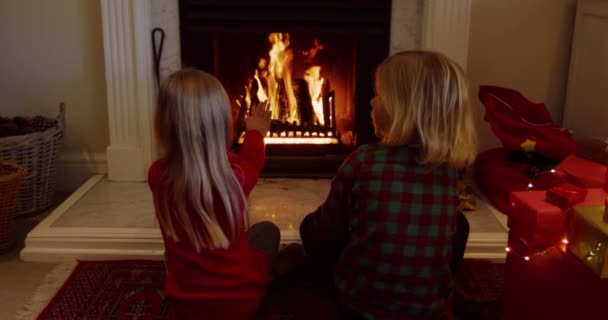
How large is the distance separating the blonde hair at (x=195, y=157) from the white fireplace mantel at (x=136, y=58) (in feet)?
3.70

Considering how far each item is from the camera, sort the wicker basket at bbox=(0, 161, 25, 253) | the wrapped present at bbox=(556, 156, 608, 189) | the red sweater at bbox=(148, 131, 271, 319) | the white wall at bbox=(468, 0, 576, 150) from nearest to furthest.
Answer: the red sweater at bbox=(148, 131, 271, 319), the wrapped present at bbox=(556, 156, 608, 189), the wicker basket at bbox=(0, 161, 25, 253), the white wall at bbox=(468, 0, 576, 150)

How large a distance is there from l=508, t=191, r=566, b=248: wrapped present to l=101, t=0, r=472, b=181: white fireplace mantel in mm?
1101

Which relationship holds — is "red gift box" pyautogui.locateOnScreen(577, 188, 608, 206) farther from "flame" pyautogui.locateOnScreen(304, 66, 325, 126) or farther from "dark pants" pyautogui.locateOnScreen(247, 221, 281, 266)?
"flame" pyautogui.locateOnScreen(304, 66, 325, 126)

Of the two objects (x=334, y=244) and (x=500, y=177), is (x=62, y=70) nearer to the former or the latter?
(x=334, y=244)

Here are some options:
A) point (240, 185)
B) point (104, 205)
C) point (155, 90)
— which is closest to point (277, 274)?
point (240, 185)

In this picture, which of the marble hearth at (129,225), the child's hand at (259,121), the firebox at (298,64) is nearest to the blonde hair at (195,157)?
the child's hand at (259,121)

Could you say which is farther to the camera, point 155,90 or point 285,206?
point 155,90

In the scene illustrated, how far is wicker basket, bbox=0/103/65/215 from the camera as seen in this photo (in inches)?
95.0

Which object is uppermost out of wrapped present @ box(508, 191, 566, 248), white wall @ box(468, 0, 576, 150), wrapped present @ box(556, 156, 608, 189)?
white wall @ box(468, 0, 576, 150)

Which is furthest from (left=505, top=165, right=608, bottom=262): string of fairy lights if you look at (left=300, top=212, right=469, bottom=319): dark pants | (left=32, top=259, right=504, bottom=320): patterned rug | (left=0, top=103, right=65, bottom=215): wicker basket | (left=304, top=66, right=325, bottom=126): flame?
(left=0, top=103, right=65, bottom=215): wicker basket

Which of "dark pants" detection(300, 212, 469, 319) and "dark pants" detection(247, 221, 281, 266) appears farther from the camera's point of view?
"dark pants" detection(247, 221, 281, 266)

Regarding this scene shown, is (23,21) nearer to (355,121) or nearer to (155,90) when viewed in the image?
(155,90)

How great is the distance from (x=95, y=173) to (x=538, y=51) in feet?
6.29

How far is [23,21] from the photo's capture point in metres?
2.70
